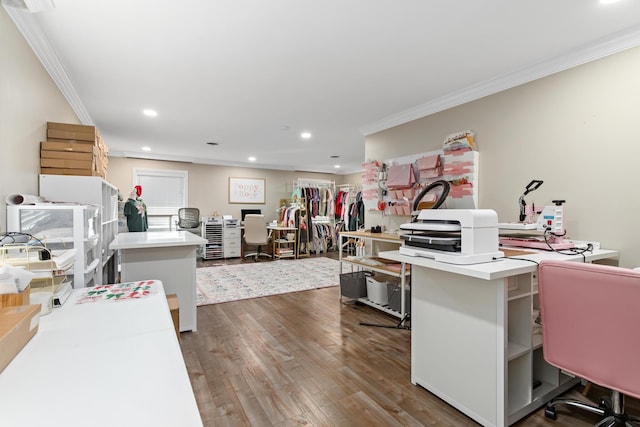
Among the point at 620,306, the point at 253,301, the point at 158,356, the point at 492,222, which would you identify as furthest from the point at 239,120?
the point at 620,306

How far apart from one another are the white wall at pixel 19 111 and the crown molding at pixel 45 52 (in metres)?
0.04

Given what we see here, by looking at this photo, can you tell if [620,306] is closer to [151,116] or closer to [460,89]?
[460,89]

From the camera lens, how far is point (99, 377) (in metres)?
0.77

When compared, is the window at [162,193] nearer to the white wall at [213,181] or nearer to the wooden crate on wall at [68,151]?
the white wall at [213,181]

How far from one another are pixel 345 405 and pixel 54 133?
304cm

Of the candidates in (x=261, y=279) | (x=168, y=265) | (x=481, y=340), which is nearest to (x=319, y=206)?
(x=261, y=279)

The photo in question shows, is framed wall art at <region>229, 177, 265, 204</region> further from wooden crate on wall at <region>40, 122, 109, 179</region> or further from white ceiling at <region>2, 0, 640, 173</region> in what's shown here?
wooden crate on wall at <region>40, 122, 109, 179</region>

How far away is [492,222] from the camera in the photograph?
5.70ft

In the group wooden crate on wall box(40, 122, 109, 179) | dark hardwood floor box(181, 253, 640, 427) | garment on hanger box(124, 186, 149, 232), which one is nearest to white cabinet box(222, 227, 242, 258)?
garment on hanger box(124, 186, 149, 232)

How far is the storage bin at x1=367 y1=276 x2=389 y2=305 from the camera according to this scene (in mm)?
3447

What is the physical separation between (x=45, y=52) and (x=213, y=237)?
493 cm

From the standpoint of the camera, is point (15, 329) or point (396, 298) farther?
point (396, 298)

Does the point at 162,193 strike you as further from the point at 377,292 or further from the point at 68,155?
the point at 377,292

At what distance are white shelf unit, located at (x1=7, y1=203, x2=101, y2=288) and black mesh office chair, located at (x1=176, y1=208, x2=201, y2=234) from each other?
179 inches
